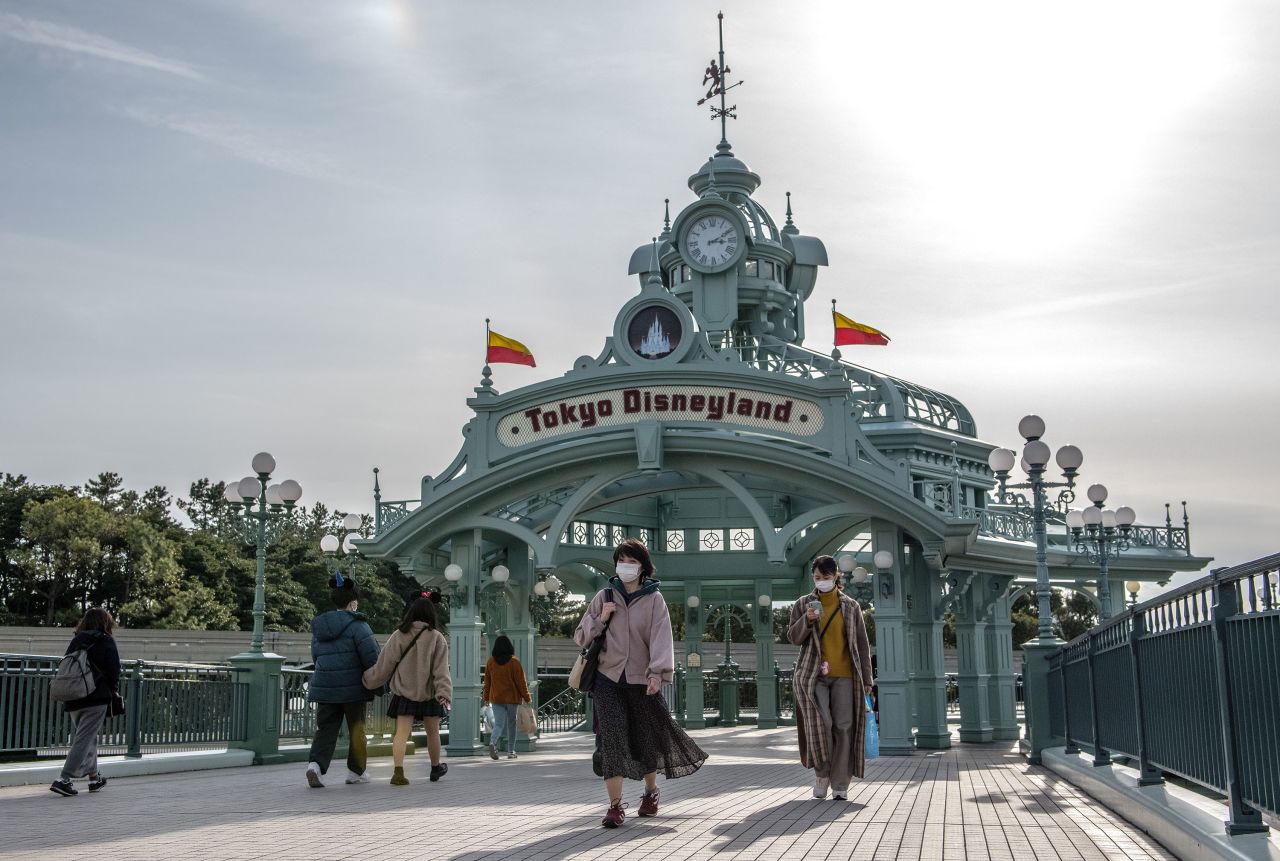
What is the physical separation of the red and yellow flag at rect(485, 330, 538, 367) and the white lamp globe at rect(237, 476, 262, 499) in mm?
5367

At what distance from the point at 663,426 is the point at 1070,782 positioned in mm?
8015

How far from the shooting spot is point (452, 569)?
1927cm

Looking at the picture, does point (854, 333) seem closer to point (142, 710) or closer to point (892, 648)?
point (892, 648)

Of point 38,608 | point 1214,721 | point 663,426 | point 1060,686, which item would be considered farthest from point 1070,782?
point 38,608

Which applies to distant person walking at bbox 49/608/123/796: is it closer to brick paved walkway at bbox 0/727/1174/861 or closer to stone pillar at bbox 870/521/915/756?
brick paved walkway at bbox 0/727/1174/861

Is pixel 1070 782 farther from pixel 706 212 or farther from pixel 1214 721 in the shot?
pixel 706 212

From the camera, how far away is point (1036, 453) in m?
15.7

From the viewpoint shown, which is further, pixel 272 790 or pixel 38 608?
pixel 38 608

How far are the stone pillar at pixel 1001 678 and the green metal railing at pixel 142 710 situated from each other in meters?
13.8

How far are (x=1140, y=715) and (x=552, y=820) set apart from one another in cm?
362

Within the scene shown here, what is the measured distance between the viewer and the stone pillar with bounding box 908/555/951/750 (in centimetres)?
2083

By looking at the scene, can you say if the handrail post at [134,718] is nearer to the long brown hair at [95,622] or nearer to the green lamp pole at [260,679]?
the green lamp pole at [260,679]

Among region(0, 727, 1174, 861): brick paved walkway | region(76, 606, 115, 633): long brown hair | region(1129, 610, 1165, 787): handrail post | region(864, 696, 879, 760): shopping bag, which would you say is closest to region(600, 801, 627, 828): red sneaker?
region(0, 727, 1174, 861): brick paved walkway

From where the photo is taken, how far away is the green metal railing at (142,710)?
12.8m
